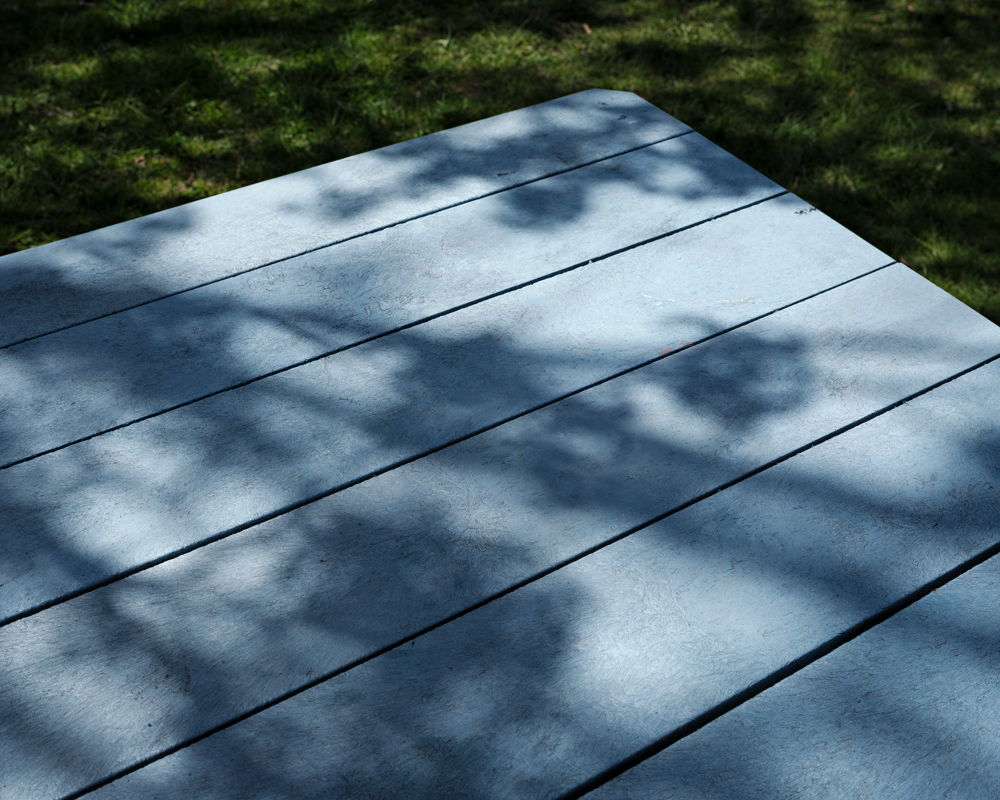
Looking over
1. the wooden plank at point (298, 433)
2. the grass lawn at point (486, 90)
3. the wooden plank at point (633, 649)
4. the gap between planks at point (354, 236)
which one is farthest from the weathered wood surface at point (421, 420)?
the grass lawn at point (486, 90)

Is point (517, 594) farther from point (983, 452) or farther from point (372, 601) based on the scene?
point (983, 452)

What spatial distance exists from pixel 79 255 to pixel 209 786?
47.9 inches

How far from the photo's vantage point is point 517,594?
1.22m

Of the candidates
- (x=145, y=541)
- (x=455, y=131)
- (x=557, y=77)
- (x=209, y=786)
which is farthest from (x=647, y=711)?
(x=557, y=77)

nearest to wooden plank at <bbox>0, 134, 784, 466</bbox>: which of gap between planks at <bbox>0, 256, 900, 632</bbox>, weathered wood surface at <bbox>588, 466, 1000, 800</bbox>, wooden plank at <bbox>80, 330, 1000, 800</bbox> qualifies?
gap between planks at <bbox>0, 256, 900, 632</bbox>

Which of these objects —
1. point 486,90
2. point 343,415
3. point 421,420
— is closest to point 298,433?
point 343,415

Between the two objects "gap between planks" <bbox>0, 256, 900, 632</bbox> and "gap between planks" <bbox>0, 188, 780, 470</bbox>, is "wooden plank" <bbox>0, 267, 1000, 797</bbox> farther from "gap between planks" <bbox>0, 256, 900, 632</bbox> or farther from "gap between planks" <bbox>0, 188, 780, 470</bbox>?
"gap between planks" <bbox>0, 188, 780, 470</bbox>

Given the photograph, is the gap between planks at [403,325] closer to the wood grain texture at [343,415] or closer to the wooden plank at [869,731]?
the wood grain texture at [343,415]

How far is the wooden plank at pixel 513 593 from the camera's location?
1081 millimetres

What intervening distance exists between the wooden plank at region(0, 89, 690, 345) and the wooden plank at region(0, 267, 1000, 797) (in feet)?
2.32

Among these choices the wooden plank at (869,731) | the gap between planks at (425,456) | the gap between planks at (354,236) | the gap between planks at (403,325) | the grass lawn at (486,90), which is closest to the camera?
the wooden plank at (869,731)

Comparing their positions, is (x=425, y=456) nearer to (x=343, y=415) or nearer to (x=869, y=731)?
(x=343, y=415)

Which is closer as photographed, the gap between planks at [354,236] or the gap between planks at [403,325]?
the gap between planks at [403,325]

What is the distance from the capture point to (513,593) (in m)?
1.22
